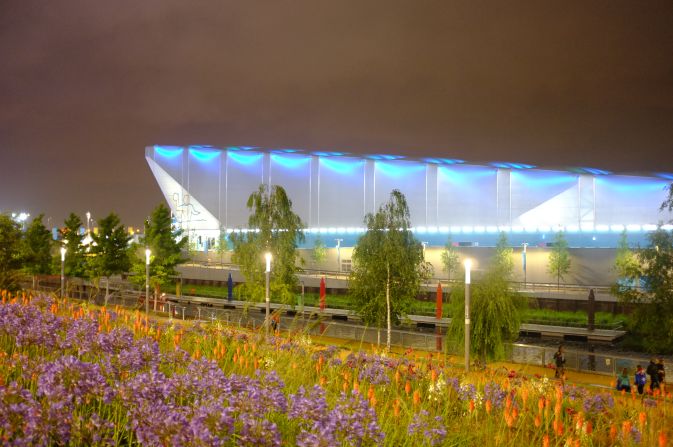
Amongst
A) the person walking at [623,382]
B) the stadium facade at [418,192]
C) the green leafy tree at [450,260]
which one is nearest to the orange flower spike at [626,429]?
the person walking at [623,382]

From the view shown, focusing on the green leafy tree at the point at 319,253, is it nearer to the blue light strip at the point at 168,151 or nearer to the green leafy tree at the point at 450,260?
the green leafy tree at the point at 450,260

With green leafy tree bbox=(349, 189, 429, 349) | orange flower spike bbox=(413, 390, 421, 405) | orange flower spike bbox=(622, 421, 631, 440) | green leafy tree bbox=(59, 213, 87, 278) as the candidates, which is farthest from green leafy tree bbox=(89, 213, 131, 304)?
orange flower spike bbox=(622, 421, 631, 440)

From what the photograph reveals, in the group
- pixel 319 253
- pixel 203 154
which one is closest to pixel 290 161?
pixel 203 154

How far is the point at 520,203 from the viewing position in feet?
172

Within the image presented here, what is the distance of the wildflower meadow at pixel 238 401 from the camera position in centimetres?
273

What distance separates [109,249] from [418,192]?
29504 millimetres

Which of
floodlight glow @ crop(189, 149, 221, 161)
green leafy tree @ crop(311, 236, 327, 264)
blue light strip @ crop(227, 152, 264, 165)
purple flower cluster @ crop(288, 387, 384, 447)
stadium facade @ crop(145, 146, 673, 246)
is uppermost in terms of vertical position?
floodlight glow @ crop(189, 149, 221, 161)

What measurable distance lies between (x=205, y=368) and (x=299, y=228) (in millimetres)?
19937

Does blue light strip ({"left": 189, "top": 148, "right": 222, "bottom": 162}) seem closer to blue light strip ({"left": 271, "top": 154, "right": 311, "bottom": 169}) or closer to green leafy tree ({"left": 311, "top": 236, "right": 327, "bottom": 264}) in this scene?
blue light strip ({"left": 271, "top": 154, "right": 311, "bottom": 169})

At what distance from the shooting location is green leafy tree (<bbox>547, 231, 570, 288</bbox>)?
40.9 metres

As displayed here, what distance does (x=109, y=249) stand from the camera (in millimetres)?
36344

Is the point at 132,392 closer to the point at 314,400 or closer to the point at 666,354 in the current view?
the point at 314,400

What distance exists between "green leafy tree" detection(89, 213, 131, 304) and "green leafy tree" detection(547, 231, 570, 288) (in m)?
26.8

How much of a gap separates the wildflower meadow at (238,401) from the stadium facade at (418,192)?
4270 cm
